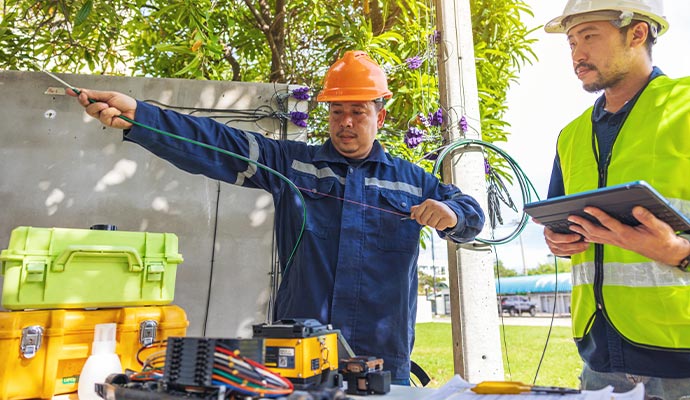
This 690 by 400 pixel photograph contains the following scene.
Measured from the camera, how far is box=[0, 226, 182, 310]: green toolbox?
1.61m

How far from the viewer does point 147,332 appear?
1640mm

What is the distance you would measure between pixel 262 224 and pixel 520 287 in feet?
89.4

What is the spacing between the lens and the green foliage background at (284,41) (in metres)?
3.47

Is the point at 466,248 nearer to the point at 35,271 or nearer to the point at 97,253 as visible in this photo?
the point at 97,253

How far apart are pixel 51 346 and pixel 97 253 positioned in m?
0.37

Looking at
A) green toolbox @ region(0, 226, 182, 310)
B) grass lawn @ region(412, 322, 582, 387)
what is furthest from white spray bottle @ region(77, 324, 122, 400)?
grass lawn @ region(412, 322, 582, 387)

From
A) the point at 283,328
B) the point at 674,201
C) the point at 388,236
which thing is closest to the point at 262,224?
the point at 388,236

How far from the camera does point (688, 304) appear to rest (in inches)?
48.9

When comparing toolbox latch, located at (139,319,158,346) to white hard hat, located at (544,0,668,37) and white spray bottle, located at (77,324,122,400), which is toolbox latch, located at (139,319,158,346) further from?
white hard hat, located at (544,0,668,37)

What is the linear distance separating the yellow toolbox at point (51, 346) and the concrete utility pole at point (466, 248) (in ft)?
5.19

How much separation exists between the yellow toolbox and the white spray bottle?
0.24 metres

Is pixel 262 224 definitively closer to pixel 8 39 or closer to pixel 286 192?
pixel 286 192

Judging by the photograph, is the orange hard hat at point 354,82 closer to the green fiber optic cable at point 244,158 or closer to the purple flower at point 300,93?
the green fiber optic cable at point 244,158

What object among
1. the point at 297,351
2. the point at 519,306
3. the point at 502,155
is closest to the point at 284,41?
the point at 502,155
